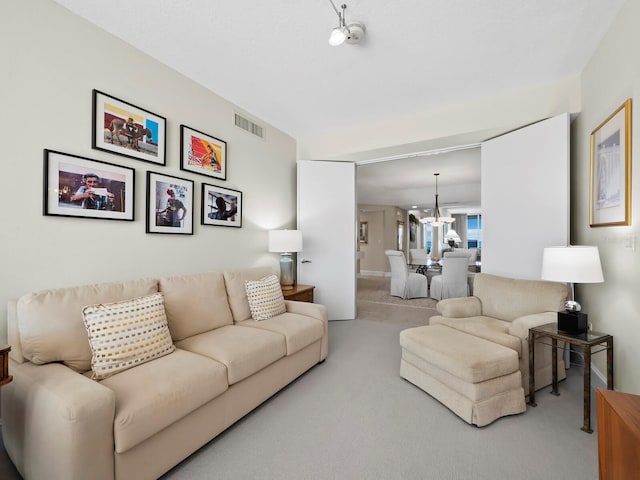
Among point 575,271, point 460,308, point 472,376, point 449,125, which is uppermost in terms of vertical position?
point 449,125

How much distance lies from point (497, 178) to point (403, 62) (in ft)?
5.57

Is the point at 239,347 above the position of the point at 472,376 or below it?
above

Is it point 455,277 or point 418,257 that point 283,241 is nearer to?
point 455,277

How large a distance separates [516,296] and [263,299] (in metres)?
2.38

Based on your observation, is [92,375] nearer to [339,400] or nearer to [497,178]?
[339,400]

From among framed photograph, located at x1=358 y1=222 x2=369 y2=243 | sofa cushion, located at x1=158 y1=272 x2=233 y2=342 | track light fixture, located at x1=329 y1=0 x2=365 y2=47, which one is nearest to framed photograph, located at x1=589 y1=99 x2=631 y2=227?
track light fixture, located at x1=329 y1=0 x2=365 y2=47

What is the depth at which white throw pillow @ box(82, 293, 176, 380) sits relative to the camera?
1.58 metres

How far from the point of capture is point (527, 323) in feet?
7.27

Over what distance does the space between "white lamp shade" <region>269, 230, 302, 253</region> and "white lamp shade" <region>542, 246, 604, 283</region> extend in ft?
8.38

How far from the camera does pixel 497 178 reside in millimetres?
3301

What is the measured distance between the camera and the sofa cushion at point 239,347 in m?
1.87

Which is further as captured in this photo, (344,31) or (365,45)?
(365,45)

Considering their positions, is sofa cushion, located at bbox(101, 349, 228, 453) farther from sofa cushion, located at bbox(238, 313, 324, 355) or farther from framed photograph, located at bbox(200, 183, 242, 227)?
framed photograph, located at bbox(200, 183, 242, 227)

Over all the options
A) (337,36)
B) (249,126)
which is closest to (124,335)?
(337,36)
